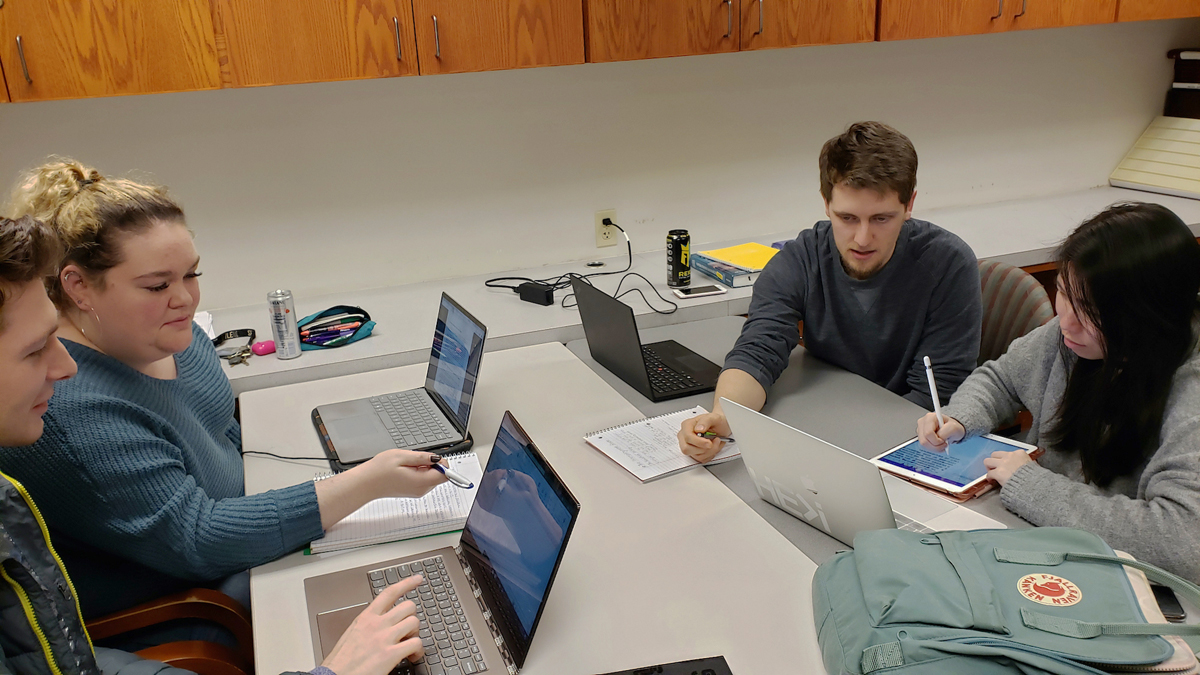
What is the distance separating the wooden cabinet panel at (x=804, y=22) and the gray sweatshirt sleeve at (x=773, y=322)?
2.74 feet

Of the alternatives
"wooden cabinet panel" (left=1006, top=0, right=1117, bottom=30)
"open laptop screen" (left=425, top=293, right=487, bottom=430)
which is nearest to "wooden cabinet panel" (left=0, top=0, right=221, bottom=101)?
"open laptop screen" (left=425, top=293, right=487, bottom=430)

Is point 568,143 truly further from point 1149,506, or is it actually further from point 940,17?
point 1149,506

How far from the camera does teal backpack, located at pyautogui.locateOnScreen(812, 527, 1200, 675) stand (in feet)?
3.12

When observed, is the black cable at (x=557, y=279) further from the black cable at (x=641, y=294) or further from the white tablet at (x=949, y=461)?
the white tablet at (x=949, y=461)

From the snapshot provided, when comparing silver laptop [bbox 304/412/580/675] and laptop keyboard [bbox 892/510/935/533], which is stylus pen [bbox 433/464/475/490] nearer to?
silver laptop [bbox 304/412/580/675]

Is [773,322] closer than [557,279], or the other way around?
[773,322]

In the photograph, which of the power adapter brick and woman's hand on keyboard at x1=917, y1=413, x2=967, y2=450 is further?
the power adapter brick

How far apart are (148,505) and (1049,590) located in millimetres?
1273

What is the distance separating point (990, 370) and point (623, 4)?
1433 mm

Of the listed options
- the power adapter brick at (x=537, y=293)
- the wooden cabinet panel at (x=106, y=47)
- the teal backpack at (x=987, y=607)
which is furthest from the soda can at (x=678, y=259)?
the teal backpack at (x=987, y=607)

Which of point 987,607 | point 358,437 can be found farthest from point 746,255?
point 987,607

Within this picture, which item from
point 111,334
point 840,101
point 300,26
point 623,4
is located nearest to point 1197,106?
point 840,101

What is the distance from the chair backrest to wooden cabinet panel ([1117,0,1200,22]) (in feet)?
4.41

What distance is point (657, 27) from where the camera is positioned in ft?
8.12
